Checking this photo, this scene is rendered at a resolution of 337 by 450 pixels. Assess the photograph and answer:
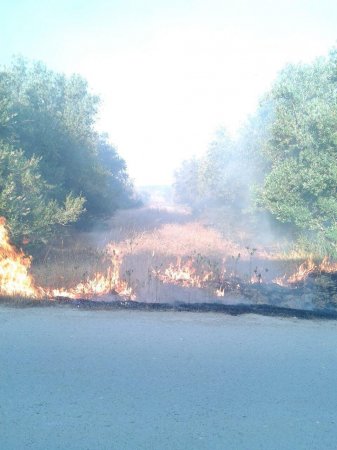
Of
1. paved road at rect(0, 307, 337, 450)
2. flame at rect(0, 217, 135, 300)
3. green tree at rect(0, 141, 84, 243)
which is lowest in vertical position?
paved road at rect(0, 307, 337, 450)

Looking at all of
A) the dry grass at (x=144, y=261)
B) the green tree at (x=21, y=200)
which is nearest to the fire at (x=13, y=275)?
the dry grass at (x=144, y=261)

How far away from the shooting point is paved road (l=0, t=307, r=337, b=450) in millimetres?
3254

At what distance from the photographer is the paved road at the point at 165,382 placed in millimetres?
3254

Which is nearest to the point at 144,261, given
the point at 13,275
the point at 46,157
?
the point at 13,275

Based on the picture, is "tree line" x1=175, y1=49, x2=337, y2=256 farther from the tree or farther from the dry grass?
the dry grass

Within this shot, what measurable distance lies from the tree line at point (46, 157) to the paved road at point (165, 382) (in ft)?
19.4

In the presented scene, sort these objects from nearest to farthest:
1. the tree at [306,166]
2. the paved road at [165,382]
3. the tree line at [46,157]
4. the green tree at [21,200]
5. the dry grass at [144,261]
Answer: the paved road at [165,382], the dry grass at [144,261], the green tree at [21,200], the tree line at [46,157], the tree at [306,166]

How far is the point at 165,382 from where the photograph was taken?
4.04 meters

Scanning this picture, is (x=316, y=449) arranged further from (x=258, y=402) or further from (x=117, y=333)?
(x=117, y=333)

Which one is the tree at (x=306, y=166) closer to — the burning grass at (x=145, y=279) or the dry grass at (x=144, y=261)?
the dry grass at (x=144, y=261)

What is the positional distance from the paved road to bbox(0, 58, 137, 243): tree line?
5.91 m

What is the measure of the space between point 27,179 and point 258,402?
30.8 ft

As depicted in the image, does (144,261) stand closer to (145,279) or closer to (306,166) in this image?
(145,279)

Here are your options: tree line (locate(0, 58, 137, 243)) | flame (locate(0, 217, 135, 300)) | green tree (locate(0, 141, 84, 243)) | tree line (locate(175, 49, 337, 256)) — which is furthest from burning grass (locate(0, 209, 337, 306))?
tree line (locate(175, 49, 337, 256))
